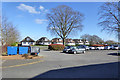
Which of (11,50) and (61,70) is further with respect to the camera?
(11,50)

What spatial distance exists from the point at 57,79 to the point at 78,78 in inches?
44.6

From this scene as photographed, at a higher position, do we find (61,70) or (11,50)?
(11,50)

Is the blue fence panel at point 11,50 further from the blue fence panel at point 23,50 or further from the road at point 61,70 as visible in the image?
the road at point 61,70

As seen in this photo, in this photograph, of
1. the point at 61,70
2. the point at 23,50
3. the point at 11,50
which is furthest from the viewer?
the point at 23,50

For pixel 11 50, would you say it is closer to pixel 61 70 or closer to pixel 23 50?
pixel 23 50

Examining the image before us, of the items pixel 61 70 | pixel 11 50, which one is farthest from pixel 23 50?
pixel 61 70

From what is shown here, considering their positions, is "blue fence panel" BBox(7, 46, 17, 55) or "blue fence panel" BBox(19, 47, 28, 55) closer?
"blue fence panel" BBox(7, 46, 17, 55)

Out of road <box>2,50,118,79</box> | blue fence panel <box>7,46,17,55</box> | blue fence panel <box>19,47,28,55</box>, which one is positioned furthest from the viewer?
blue fence panel <box>19,47,28,55</box>

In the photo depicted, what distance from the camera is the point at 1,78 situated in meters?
6.18

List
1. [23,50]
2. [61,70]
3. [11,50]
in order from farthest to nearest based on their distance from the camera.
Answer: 1. [23,50]
2. [11,50]
3. [61,70]

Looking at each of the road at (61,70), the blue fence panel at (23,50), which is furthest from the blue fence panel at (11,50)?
the road at (61,70)

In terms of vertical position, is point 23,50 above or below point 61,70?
above

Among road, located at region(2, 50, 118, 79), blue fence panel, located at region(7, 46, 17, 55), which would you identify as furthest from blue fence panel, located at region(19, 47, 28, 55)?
road, located at region(2, 50, 118, 79)

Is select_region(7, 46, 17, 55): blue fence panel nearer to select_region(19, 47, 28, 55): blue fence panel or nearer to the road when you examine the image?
select_region(19, 47, 28, 55): blue fence panel
